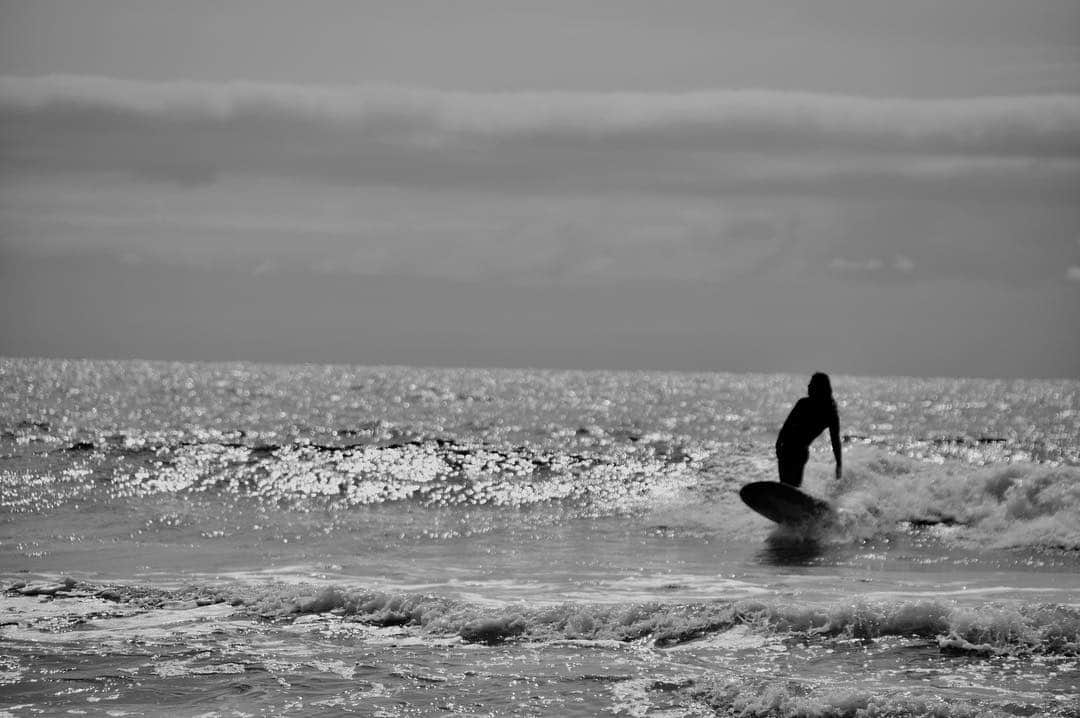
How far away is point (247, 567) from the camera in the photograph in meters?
15.0

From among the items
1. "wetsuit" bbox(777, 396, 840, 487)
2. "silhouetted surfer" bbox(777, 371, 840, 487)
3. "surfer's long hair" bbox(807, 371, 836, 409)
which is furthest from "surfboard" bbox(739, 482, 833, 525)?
"surfer's long hair" bbox(807, 371, 836, 409)

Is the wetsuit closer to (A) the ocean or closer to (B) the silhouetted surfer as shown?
(B) the silhouetted surfer

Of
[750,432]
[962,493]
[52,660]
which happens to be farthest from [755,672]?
[750,432]

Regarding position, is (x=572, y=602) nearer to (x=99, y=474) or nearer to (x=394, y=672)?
(x=394, y=672)

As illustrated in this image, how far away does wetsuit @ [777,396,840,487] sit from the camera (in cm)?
1834

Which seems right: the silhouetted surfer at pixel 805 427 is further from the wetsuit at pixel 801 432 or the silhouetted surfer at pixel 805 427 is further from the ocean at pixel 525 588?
the ocean at pixel 525 588

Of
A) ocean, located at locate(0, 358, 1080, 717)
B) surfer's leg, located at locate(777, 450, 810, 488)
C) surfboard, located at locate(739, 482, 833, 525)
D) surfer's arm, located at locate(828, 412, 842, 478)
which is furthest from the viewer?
surfer's leg, located at locate(777, 450, 810, 488)

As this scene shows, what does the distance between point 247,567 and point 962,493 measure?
11199mm

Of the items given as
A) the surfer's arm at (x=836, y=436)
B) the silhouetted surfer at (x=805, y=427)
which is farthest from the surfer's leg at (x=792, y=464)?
the surfer's arm at (x=836, y=436)

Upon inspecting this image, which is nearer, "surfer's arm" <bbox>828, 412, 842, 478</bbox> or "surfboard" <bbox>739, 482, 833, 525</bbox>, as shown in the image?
"surfboard" <bbox>739, 482, 833, 525</bbox>

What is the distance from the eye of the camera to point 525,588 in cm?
1316

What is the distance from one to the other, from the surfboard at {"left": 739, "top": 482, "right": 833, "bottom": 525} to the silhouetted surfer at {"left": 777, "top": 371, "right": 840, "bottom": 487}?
642mm

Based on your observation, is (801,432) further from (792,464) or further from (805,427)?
(792,464)

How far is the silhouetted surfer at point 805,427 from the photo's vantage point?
18.4 metres
